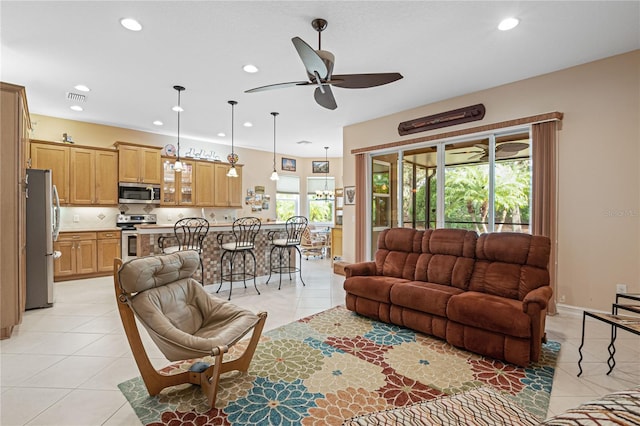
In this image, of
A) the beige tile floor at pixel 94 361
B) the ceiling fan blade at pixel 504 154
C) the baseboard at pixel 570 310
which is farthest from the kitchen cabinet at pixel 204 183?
the baseboard at pixel 570 310

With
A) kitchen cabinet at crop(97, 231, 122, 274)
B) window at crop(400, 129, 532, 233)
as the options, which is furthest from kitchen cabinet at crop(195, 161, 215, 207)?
window at crop(400, 129, 532, 233)

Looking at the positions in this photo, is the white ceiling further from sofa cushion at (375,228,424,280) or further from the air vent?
sofa cushion at (375,228,424,280)

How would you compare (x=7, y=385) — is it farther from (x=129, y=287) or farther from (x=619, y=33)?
(x=619, y=33)

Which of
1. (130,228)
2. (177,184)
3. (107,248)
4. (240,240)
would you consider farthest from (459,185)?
(107,248)

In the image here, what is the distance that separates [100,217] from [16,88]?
377 centimetres

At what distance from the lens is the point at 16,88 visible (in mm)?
3090

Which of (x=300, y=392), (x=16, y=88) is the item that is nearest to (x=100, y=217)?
(x=16, y=88)

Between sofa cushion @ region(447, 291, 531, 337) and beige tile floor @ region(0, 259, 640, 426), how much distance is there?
0.45 m

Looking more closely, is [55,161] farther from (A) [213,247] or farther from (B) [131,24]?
(B) [131,24]

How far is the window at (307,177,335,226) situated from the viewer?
33.1 feet

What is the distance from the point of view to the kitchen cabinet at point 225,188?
7637mm

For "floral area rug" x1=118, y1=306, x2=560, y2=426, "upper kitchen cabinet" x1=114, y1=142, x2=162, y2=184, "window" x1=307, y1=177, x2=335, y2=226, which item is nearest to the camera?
"floral area rug" x1=118, y1=306, x2=560, y2=426

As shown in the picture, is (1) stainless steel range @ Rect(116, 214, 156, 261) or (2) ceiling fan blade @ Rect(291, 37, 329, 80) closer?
(2) ceiling fan blade @ Rect(291, 37, 329, 80)

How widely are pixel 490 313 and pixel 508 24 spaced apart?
8.69 feet
